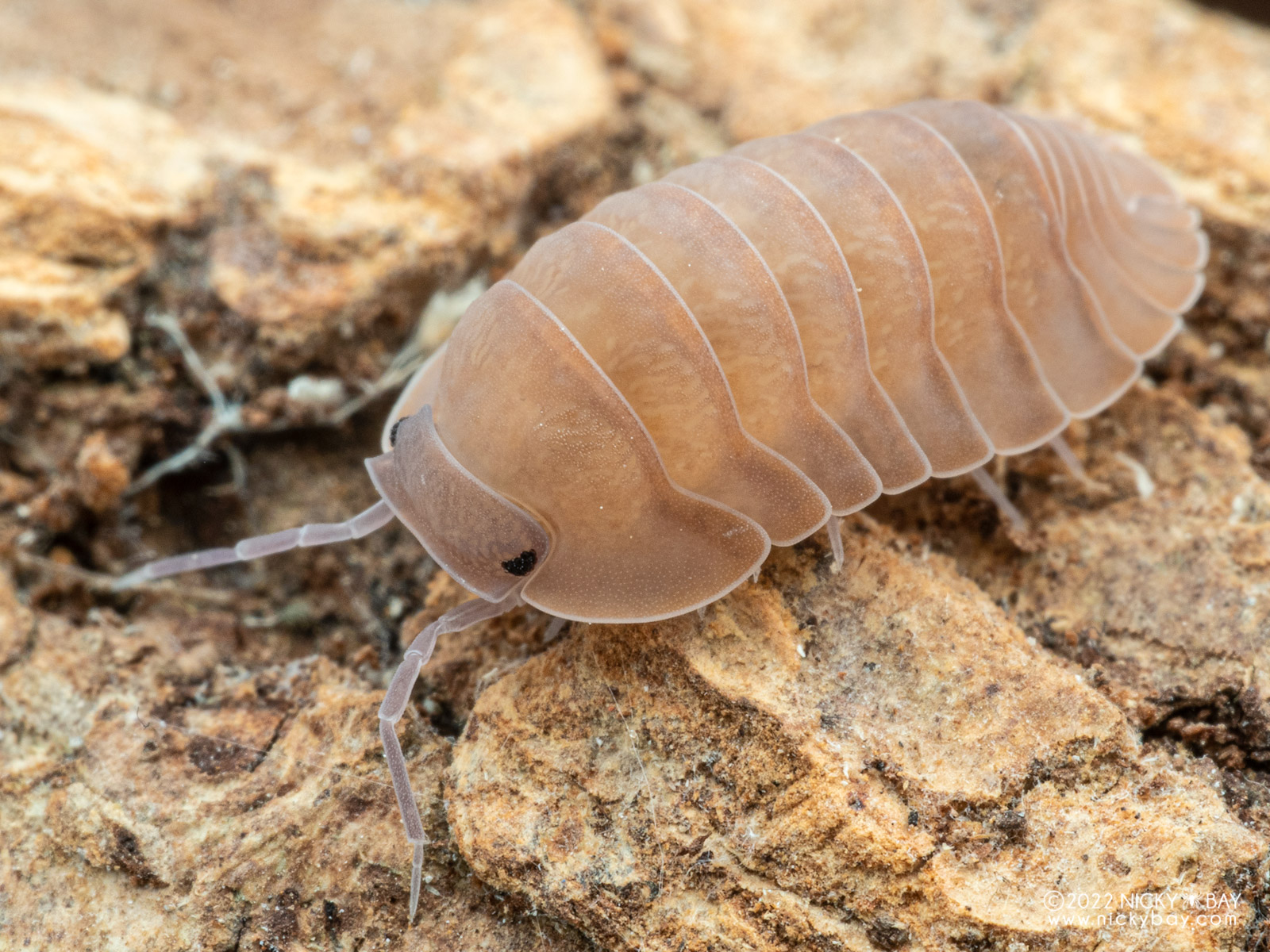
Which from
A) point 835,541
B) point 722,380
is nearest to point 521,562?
point 722,380

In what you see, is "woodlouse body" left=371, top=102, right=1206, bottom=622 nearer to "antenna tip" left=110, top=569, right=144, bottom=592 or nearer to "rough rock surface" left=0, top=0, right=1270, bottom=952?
"rough rock surface" left=0, top=0, right=1270, bottom=952

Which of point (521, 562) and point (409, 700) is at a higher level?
point (521, 562)

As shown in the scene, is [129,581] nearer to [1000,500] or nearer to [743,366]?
[743,366]

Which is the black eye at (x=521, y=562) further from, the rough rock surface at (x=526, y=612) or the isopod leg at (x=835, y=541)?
the isopod leg at (x=835, y=541)

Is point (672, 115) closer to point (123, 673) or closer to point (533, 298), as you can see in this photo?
point (533, 298)

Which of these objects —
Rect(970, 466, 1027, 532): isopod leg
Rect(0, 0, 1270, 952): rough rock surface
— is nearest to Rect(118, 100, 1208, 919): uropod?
Rect(970, 466, 1027, 532): isopod leg

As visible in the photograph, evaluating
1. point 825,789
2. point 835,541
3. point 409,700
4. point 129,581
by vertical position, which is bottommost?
point 129,581
